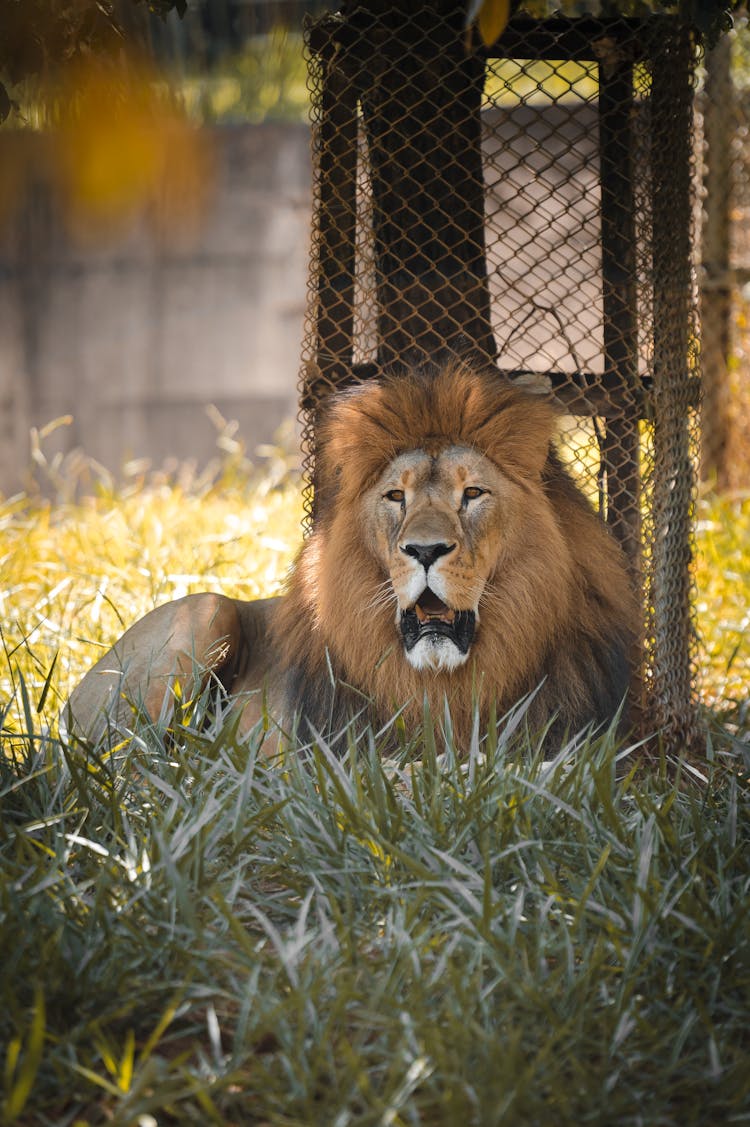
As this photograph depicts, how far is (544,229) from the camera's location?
159 inches

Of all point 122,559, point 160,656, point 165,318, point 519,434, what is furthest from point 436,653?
point 165,318

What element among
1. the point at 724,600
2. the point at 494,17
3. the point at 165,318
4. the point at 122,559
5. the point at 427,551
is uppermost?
the point at 494,17

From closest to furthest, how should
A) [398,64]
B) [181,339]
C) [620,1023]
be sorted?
[620,1023] → [398,64] → [181,339]

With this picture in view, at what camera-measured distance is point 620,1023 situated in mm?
2006

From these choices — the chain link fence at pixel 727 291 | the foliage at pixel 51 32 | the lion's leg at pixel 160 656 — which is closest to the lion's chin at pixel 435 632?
the lion's leg at pixel 160 656

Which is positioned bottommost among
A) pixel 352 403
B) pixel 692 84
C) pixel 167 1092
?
pixel 167 1092

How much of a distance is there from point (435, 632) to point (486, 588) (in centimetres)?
20

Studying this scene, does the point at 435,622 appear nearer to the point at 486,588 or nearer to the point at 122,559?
the point at 486,588

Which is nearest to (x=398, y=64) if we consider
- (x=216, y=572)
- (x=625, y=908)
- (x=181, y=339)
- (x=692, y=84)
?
(x=692, y=84)

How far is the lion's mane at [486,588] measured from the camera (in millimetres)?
3408

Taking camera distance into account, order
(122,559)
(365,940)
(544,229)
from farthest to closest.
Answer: (122,559) < (544,229) < (365,940)

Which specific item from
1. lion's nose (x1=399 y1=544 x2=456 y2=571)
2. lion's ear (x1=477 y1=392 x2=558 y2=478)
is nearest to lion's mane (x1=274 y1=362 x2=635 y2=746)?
lion's ear (x1=477 y1=392 x2=558 y2=478)

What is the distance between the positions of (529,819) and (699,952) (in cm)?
46

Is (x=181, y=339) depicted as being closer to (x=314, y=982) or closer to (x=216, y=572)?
(x=216, y=572)
